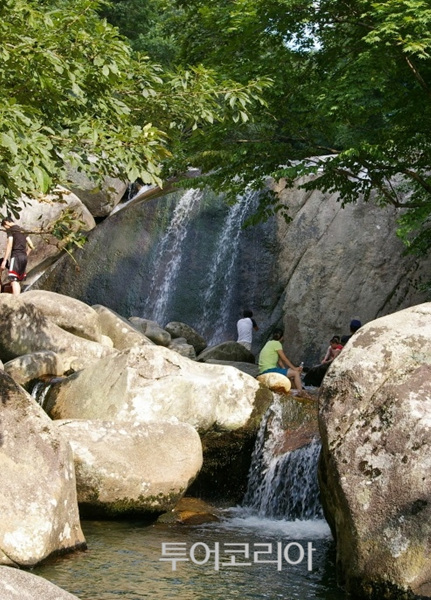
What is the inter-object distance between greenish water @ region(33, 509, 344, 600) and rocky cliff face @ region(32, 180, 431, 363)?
10.2m

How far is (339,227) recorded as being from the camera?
2102 cm

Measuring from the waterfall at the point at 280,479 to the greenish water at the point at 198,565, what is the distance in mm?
577

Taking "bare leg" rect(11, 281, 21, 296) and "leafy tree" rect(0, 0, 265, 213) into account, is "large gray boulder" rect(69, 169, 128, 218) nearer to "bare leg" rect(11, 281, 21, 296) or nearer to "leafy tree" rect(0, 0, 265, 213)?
"bare leg" rect(11, 281, 21, 296)

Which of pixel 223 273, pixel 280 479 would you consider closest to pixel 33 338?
pixel 280 479

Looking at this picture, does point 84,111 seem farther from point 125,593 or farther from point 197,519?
point 197,519

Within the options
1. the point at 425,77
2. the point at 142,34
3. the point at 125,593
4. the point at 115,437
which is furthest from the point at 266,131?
the point at 142,34

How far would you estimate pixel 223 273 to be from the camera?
896 inches

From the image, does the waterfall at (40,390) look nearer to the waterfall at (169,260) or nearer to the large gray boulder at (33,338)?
the large gray boulder at (33,338)

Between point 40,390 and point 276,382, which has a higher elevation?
point 276,382

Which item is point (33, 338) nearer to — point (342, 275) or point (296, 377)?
point (296, 377)

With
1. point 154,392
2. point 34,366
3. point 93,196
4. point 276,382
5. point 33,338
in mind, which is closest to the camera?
point 154,392

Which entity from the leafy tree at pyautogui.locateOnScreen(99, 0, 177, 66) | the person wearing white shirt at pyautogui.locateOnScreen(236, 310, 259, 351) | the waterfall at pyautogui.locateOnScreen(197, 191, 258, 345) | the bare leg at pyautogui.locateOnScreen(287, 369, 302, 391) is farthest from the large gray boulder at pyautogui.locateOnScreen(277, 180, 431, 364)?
the leafy tree at pyautogui.locateOnScreen(99, 0, 177, 66)

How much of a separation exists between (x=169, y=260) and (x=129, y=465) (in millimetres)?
13971

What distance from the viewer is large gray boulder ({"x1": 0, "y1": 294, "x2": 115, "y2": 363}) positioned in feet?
48.8
